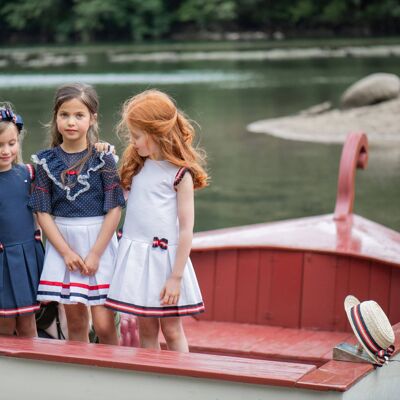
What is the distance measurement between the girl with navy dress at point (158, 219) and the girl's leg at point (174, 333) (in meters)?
0.03

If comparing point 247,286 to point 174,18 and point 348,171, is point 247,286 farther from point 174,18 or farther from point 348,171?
point 174,18

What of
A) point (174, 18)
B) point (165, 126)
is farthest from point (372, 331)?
point (174, 18)

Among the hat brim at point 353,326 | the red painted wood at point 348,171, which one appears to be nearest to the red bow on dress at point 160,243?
the hat brim at point 353,326

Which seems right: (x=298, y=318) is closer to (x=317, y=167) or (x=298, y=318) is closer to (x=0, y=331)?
(x=0, y=331)

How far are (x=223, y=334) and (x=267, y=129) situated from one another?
1620cm

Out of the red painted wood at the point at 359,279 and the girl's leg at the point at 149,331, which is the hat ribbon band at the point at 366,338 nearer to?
the girl's leg at the point at 149,331

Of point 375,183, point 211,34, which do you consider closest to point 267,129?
point 375,183

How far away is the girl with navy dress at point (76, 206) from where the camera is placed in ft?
12.5

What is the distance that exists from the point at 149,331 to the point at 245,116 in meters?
20.4

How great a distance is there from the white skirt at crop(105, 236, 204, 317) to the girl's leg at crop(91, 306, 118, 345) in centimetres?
12

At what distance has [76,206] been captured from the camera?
384 cm

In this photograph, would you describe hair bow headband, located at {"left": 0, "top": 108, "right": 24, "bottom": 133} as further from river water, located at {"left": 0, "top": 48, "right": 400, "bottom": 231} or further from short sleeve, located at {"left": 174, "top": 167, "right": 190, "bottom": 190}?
river water, located at {"left": 0, "top": 48, "right": 400, "bottom": 231}

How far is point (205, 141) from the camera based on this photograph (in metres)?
19.8

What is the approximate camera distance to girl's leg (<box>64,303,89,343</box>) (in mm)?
3932
